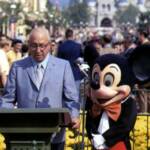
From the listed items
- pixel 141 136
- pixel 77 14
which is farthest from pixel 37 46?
pixel 77 14

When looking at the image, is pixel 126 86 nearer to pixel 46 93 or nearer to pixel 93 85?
pixel 93 85

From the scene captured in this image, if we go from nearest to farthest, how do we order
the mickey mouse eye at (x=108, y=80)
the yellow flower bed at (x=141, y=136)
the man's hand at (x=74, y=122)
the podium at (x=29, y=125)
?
the podium at (x=29, y=125)
the man's hand at (x=74, y=122)
the mickey mouse eye at (x=108, y=80)
the yellow flower bed at (x=141, y=136)

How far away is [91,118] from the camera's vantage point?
22.0ft

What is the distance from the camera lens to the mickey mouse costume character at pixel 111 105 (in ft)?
21.6

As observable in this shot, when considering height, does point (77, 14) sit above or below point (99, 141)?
below

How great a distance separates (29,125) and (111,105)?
1513 mm

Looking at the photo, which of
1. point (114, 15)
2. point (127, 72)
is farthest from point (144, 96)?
point (114, 15)

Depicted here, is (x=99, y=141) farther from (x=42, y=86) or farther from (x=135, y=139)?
(x=135, y=139)

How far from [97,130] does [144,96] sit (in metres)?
4.67

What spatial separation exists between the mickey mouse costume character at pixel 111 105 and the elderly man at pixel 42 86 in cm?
22

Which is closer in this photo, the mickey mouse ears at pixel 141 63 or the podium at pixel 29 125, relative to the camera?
the podium at pixel 29 125

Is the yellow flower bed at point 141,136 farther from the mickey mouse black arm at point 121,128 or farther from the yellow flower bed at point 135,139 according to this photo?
the mickey mouse black arm at point 121,128

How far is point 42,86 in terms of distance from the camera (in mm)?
6473

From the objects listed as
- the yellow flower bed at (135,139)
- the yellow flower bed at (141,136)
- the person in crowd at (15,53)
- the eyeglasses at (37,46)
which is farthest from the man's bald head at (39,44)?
the person in crowd at (15,53)
